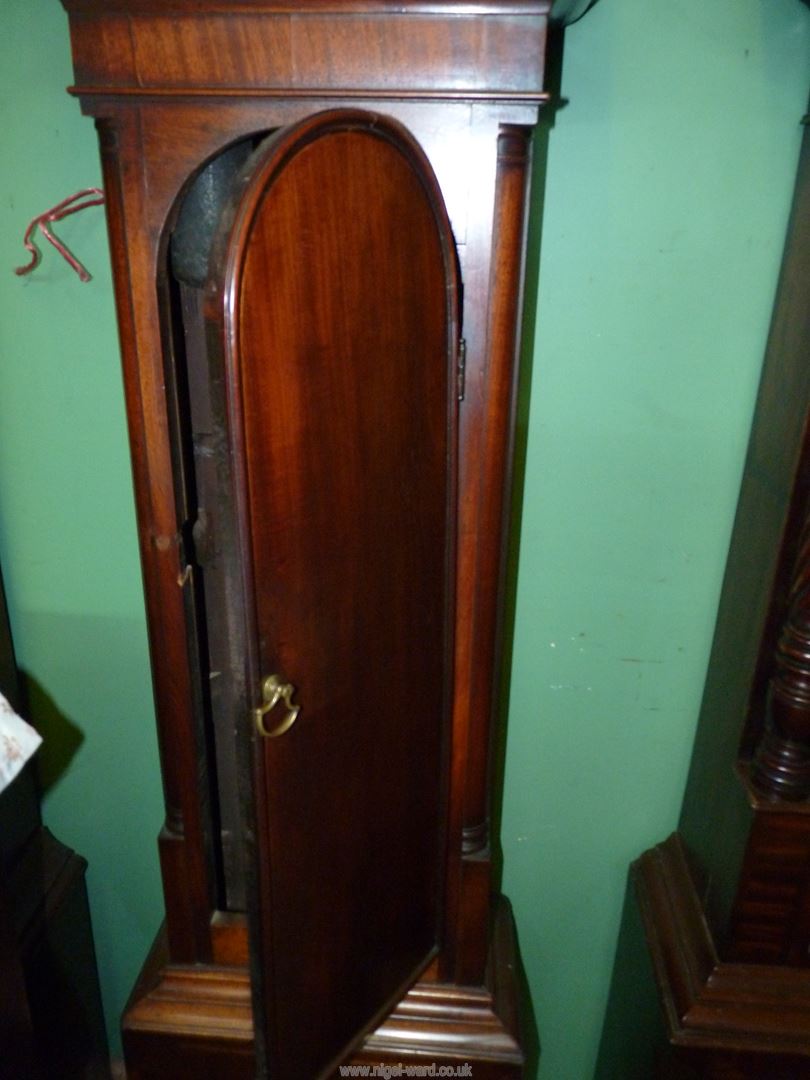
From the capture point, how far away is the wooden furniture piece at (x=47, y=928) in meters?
1.21

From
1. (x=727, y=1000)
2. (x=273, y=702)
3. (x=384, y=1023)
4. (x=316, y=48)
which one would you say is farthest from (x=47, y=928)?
(x=316, y=48)

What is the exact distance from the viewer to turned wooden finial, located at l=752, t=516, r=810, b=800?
2.99 feet

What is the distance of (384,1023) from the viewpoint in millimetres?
1096

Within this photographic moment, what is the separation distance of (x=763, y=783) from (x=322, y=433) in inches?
27.0

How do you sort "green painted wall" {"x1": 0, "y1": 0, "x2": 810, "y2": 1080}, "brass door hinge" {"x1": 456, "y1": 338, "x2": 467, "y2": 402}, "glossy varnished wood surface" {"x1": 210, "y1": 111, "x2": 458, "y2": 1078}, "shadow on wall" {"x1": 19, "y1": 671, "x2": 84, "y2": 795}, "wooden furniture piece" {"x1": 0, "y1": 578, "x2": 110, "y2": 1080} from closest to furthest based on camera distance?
"glossy varnished wood surface" {"x1": 210, "y1": 111, "x2": 458, "y2": 1078}, "brass door hinge" {"x1": 456, "y1": 338, "x2": 467, "y2": 402}, "green painted wall" {"x1": 0, "y1": 0, "x2": 810, "y2": 1080}, "wooden furniture piece" {"x1": 0, "y1": 578, "x2": 110, "y2": 1080}, "shadow on wall" {"x1": 19, "y1": 671, "x2": 84, "y2": 795}

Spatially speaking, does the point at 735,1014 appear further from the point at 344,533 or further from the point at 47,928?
the point at 47,928

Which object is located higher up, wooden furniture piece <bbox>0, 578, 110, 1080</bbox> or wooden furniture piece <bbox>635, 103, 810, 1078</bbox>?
wooden furniture piece <bbox>635, 103, 810, 1078</bbox>

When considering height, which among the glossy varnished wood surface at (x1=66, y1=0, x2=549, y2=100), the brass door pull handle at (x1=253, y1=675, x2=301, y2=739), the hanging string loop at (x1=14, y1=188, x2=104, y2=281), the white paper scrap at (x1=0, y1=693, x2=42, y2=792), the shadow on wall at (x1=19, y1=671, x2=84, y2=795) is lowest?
the shadow on wall at (x1=19, y1=671, x2=84, y2=795)

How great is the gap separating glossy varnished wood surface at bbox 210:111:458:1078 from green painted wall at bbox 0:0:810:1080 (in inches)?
12.2

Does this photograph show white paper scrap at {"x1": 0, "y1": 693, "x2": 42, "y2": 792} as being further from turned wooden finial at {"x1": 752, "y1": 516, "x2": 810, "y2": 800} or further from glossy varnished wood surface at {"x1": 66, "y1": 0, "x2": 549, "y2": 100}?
turned wooden finial at {"x1": 752, "y1": 516, "x2": 810, "y2": 800}

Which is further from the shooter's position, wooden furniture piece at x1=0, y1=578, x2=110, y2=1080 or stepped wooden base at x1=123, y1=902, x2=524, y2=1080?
wooden furniture piece at x1=0, y1=578, x2=110, y2=1080

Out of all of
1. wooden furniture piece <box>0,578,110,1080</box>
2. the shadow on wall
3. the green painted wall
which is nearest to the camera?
the green painted wall

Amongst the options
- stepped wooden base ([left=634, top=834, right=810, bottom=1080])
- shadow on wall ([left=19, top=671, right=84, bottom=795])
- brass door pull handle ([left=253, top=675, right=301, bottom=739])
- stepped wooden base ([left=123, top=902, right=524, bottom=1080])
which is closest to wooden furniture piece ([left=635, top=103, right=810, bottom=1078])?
stepped wooden base ([left=634, top=834, right=810, bottom=1080])

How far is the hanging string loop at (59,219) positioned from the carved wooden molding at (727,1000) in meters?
1.18
